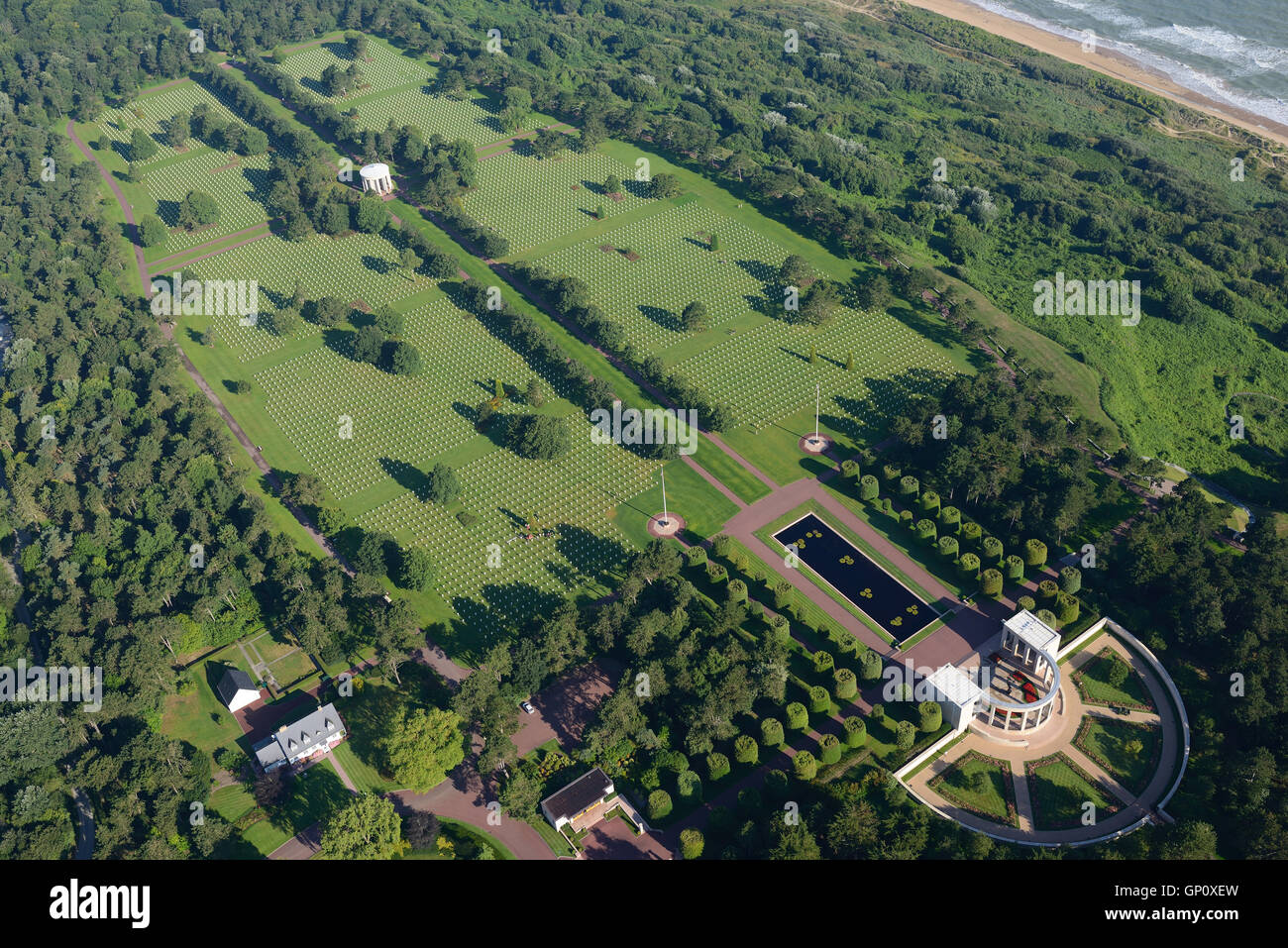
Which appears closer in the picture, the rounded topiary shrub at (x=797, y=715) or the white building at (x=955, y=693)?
the white building at (x=955, y=693)

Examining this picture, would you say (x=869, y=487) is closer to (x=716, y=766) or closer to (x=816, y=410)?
(x=816, y=410)

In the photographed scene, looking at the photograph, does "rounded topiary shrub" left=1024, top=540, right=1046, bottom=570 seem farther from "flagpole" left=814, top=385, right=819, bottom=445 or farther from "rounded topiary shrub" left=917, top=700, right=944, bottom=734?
"flagpole" left=814, top=385, right=819, bottom=445

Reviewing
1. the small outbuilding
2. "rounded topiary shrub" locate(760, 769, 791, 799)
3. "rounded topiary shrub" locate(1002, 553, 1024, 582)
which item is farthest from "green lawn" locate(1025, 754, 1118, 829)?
the small outbuilding

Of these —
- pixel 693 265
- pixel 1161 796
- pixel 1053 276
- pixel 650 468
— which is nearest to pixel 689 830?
pixel 1161 796

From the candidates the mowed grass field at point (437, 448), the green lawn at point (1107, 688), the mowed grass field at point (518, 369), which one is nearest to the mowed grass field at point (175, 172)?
the mowed grass field at point (518, 369)

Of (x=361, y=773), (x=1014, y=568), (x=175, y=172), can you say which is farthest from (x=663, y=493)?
(x=175, y=172)

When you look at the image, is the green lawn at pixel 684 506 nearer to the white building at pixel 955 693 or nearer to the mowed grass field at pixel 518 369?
the mowed grass field at pixel 518 369

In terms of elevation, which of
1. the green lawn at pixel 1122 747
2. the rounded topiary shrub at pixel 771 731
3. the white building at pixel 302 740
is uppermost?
the green lawn at pixel 1122 747
